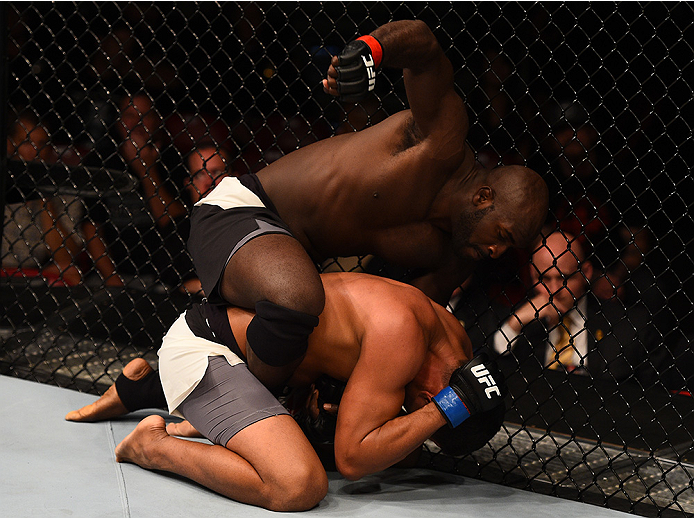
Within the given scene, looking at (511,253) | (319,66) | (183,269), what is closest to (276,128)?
(319,66)

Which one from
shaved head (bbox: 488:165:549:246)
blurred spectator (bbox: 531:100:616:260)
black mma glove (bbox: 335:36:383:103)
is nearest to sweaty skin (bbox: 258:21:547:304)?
shaved head (bbox: 488:165:549:246)

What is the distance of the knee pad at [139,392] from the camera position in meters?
1.77

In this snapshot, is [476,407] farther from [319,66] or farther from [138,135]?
[138,135]

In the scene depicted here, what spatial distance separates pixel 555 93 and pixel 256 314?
68.2 inches

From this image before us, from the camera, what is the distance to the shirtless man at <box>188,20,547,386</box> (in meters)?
1.43

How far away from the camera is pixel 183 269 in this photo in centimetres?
281

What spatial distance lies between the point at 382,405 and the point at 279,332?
0.27m

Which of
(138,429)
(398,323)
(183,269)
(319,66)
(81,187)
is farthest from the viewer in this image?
(183,269)

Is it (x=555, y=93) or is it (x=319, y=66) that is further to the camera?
(x=555, y=93)

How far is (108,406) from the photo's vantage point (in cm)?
177

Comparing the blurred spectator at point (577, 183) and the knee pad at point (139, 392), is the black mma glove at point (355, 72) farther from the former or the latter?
the blurred spectator at point (577, 183)

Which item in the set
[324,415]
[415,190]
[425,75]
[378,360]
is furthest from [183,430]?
[425,75]

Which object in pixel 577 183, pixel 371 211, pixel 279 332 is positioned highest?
pixel 371 211

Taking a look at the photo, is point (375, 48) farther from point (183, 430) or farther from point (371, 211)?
point (183, 430)
